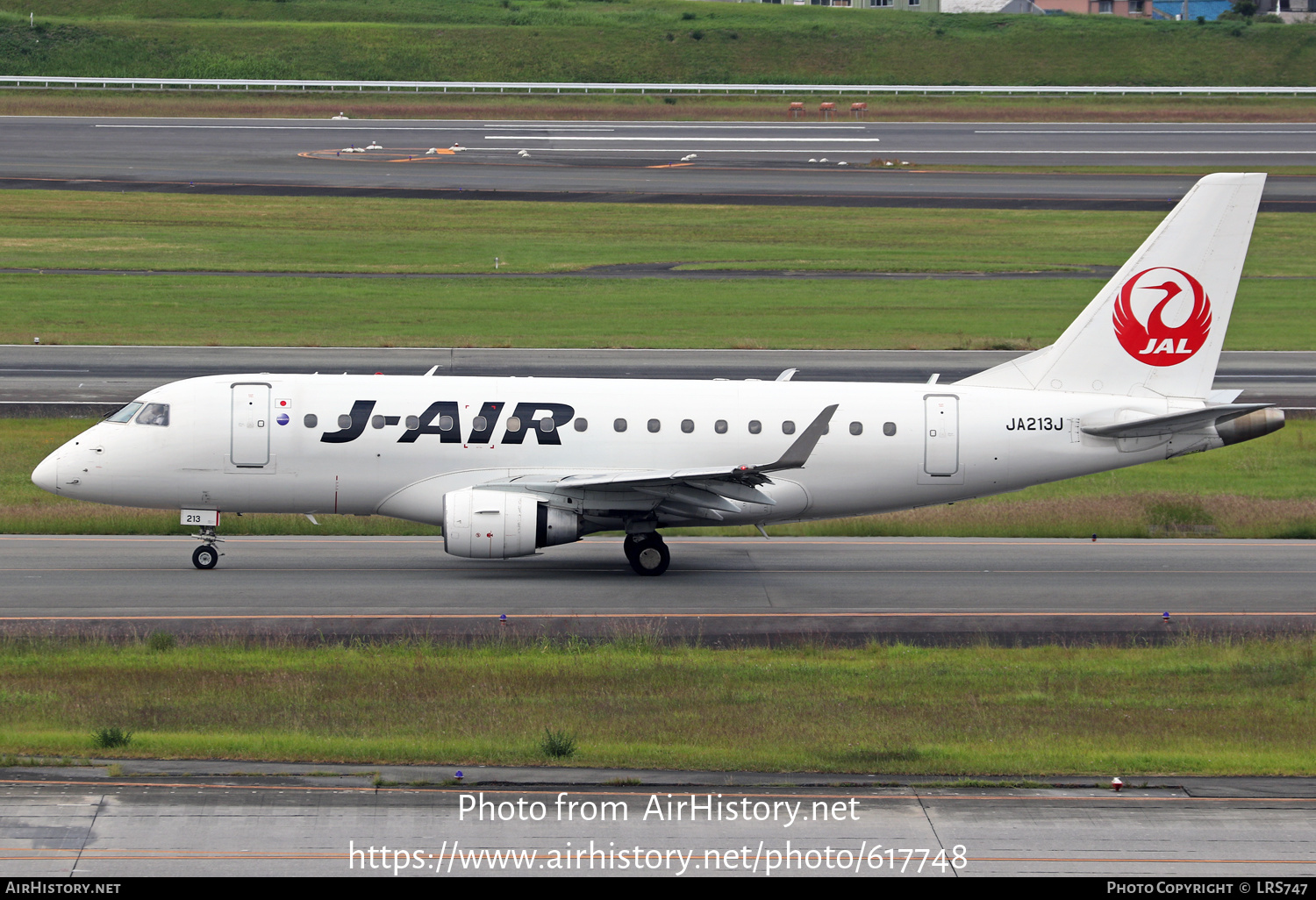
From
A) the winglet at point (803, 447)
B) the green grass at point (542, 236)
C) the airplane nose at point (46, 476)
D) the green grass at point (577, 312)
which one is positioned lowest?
the airplane nose at point (46, 476)

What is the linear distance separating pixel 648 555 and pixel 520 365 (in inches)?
880

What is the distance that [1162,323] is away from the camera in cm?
3014

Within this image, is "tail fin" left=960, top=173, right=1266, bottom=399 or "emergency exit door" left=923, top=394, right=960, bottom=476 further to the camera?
"tail fin" left=960, top=173, right=1266, bottom=399

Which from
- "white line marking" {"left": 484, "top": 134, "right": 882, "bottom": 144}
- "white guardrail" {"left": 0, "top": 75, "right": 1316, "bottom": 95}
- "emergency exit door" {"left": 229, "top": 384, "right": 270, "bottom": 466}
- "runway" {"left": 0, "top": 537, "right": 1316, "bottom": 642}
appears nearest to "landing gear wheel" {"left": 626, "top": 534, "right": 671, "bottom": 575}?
"runway" {"left": 0, "top": 537, "right": 1316, "bottom": 642}

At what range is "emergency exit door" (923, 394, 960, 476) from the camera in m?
29.6

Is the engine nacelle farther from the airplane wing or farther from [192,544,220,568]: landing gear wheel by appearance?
[192,544,220,568]: landing gear wheel

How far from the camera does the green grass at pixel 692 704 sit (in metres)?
17.9

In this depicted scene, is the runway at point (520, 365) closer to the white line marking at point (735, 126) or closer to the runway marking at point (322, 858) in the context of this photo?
the runway marking at point (322, 858)

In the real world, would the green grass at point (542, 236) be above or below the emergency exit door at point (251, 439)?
above

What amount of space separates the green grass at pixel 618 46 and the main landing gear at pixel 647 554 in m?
105

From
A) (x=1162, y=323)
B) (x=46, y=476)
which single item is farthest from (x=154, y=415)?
(x=1162, y=323)

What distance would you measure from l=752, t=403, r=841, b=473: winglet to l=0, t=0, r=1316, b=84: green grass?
353 ft

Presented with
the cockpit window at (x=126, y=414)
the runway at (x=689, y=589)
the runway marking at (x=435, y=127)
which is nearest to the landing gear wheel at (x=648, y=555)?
the runway at (x=689, y=589)
